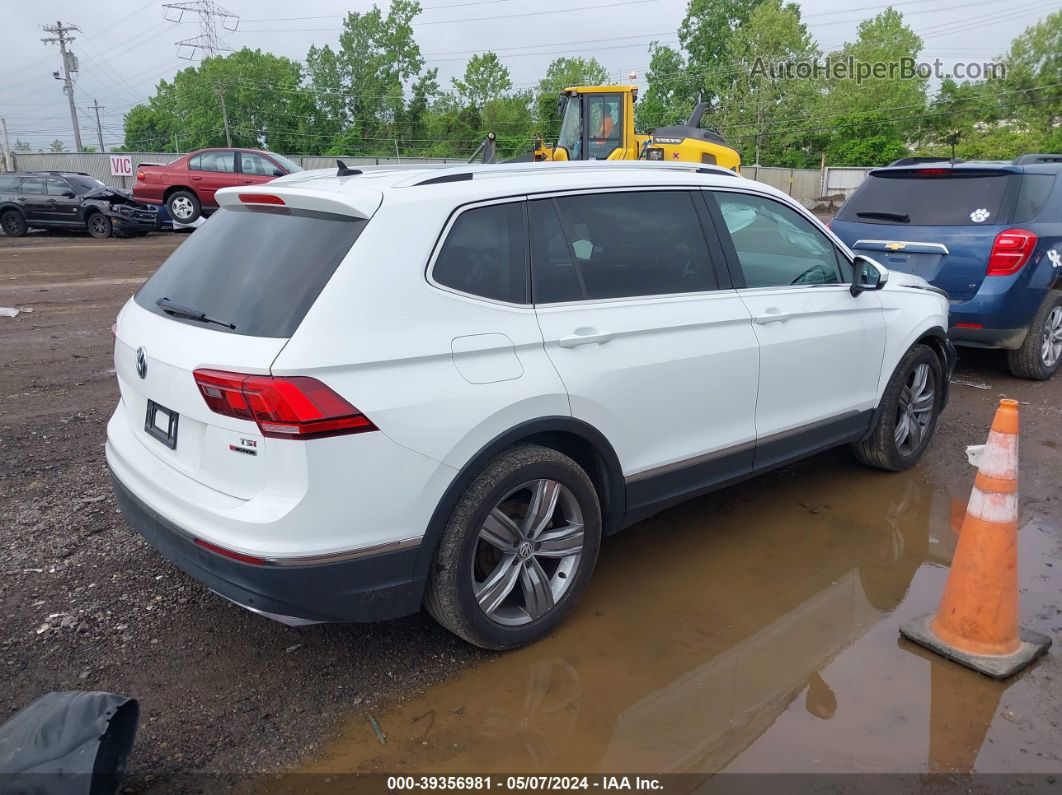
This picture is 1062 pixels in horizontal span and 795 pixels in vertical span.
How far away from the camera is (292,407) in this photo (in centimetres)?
257

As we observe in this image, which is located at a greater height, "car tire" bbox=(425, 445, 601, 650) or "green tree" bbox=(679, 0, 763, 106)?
"green tree" bbox=(679, 0, 763, 106)

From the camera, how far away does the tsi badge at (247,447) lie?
2654 millimetres

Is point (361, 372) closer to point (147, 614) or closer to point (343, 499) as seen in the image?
point (343, 499)

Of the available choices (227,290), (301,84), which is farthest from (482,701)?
(301,84)

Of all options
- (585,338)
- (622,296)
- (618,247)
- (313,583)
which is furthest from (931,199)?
(313,583)

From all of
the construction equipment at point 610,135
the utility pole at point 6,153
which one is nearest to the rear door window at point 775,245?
the construction equipment at point 610,135

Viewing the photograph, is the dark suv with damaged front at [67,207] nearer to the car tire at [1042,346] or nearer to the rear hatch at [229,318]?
the rear hatch at [229,318]

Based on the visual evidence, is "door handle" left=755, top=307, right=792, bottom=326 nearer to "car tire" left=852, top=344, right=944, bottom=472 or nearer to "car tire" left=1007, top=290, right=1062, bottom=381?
"car tire" left=852, top=344, right=944, bottom=472

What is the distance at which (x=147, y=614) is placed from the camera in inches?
138

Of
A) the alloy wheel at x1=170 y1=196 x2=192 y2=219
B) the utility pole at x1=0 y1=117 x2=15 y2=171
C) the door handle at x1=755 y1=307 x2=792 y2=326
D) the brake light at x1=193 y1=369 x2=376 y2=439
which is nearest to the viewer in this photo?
the brake light at x1=193 y1=369 x2=376 y2=439

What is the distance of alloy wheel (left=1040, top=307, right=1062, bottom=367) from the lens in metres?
7.14

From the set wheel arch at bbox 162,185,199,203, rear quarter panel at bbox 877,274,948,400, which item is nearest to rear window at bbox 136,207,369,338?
rear quarter panel at bbox 877,274,948,400

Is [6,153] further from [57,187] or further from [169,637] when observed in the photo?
[169,637]

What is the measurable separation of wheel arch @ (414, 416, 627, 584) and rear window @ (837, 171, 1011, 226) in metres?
4.88
